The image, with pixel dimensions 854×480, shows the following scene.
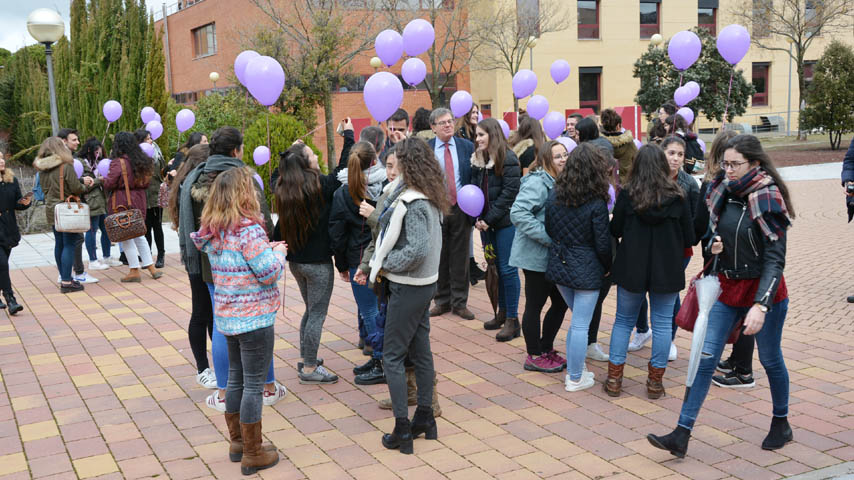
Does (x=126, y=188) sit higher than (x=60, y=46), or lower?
lower

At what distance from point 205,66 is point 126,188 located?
3319 cm

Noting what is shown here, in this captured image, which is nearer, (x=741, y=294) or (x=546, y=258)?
(x=741, y=294)

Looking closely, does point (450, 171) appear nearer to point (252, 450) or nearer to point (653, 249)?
point (653, 249)

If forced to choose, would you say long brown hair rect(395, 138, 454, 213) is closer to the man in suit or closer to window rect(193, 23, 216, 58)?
the man in suit

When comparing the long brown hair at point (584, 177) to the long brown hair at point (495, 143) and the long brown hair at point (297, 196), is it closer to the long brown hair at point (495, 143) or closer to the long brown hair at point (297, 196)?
the long brown hair at point (495, 143)

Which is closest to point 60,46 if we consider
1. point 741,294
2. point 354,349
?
point 354,349

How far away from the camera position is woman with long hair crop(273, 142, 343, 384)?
16.8ft

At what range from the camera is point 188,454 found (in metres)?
4.43

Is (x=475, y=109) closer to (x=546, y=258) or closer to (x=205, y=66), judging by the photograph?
(x=546, y=258)

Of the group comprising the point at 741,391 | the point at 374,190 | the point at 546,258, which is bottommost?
the point at 741,391

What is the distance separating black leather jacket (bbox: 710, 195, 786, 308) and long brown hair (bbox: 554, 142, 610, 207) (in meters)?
1.05

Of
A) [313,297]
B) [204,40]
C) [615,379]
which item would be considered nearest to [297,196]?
[313,297]

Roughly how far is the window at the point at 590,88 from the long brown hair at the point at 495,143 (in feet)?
107

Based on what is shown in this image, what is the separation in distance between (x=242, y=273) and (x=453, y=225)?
3496mm
